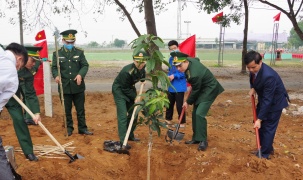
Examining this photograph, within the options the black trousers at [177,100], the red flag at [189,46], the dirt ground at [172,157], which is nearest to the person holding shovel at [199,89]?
the dirt ground at [172,157]

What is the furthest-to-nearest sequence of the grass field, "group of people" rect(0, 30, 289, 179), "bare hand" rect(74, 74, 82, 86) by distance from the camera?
the grass field → "bare hand" rect(74, 74, 82, 86) → "group of people" rect(0, 30, 289, 179)

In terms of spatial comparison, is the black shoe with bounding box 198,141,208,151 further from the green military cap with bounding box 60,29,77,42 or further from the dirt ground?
the green military cap with bounding box 60,29,77,42

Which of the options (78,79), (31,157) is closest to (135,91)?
(78,79)

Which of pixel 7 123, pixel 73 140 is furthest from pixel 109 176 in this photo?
pixel 7 123

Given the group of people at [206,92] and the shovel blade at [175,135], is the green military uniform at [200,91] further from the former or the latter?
the shovel blade at [175,135]

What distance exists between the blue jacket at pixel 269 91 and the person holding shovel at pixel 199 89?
2.42 feet

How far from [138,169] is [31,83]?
3108 mm

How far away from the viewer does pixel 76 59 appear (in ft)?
18.8

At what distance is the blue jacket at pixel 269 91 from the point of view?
4637mm

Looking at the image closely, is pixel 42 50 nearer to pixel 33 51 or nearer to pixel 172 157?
pixel 33 51

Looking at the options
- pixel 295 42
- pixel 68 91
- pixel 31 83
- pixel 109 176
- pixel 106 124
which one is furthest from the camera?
pixel 295 42

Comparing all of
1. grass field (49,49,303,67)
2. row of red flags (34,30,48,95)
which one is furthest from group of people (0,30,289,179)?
grass field (49,49,303,67)

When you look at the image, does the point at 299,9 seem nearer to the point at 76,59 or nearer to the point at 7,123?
the point at 76,59

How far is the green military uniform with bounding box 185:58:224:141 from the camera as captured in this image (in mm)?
5199
